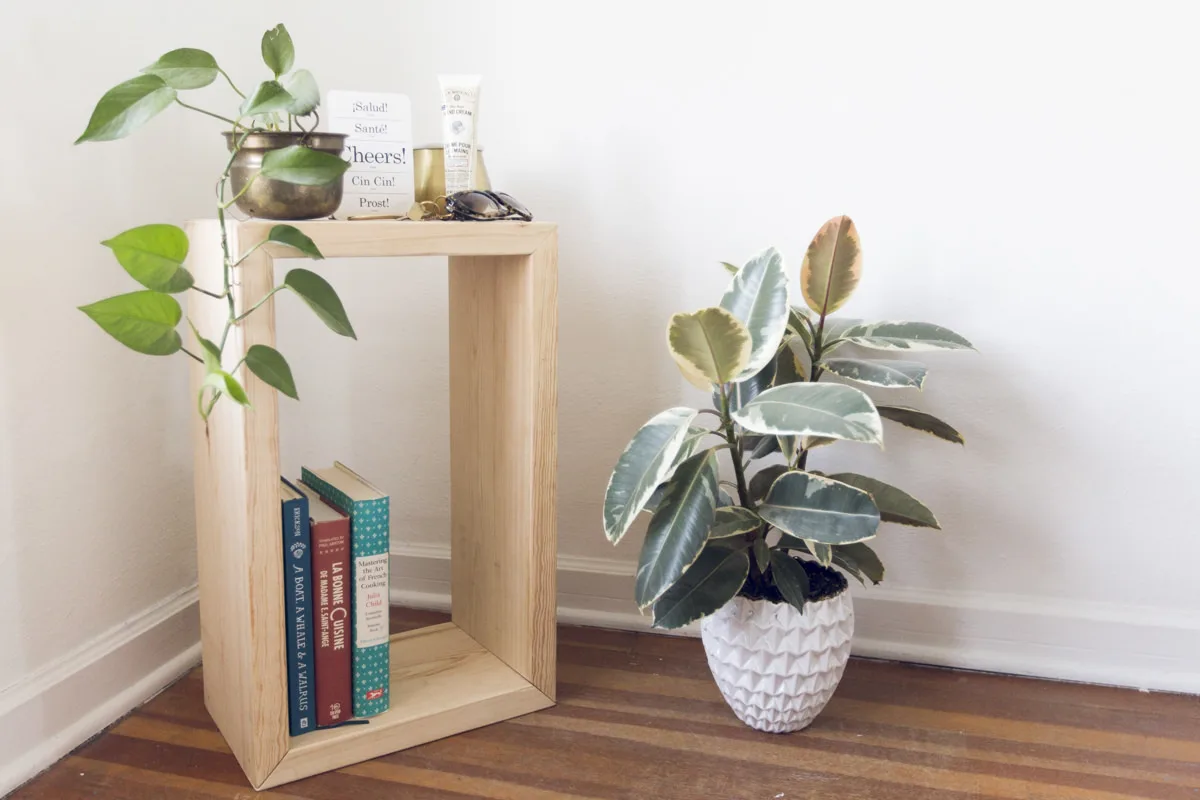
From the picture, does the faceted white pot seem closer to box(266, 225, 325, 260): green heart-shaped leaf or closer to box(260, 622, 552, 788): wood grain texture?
box(260, 622, 552, 788): wood grain texture

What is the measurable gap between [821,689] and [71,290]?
109 centimetres

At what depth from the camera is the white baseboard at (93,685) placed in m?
1.17

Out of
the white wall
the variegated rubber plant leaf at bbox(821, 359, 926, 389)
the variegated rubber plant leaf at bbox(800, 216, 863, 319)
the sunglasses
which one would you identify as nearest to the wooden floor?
the white wall

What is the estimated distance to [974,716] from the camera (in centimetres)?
135

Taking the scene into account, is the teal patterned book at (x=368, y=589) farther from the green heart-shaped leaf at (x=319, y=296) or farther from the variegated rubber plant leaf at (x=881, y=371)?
the variegated rubber plant leaf at (x=881, y=371)

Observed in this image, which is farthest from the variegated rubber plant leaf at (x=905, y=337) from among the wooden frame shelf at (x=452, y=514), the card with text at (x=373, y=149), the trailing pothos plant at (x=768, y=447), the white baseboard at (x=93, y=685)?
the white baseboard at (x=93, y=685)

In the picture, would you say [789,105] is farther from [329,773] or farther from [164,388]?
[329,773]

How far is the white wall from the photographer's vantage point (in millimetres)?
1259

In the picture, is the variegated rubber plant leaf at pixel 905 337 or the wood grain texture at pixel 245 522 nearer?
the wood grain texture at pixel 245 522

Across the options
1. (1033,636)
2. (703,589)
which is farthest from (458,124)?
(1033,636)

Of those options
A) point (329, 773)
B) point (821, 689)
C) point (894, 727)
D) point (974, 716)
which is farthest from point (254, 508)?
point (974, 716)

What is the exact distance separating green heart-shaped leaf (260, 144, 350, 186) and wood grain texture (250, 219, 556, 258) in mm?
73

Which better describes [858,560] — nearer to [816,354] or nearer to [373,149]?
[816,354]

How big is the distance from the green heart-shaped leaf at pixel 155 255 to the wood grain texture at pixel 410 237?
0.33ft
